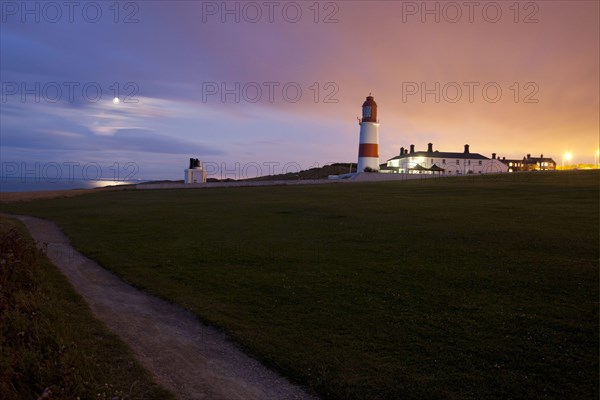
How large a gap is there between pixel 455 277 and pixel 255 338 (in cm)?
720

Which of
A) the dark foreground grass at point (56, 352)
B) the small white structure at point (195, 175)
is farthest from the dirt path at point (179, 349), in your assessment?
the small white structure at point (195, 175)

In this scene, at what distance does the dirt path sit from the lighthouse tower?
228 ft

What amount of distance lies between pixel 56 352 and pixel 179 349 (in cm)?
239

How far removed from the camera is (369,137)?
80.9 metres

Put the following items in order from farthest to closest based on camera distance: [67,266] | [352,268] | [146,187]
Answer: [146,187], [67,266], [352,268]

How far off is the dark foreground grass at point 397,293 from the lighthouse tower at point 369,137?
55.3 metres

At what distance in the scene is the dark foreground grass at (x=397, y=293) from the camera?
8.61 m

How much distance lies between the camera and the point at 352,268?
15.8 m

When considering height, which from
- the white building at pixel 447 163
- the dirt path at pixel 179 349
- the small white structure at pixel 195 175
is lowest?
the dirt path at pixel 179 349

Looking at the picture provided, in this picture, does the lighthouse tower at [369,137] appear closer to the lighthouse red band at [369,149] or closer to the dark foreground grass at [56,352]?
the lighthouse red band at [369,149]

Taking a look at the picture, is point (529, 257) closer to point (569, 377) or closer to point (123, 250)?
point (569, 377)

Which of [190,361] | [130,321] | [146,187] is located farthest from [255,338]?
[146,187]

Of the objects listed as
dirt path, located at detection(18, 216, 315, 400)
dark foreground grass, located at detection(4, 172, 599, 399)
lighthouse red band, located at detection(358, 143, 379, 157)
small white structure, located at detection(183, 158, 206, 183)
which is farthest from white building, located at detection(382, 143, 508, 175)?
dirt path, located at detection(18, 216, 315, 400)

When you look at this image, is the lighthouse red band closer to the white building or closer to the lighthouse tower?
the lighthouse tower
